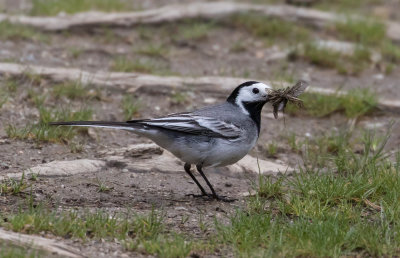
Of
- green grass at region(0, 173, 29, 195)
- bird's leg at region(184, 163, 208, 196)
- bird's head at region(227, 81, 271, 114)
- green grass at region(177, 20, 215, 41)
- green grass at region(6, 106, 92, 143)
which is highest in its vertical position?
bird's head at region(227, 81, 271, 114)

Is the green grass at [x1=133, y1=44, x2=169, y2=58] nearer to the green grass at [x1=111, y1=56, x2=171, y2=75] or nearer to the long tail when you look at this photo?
the green grass at [x1=111, y1=56, x2=171, y2=75]

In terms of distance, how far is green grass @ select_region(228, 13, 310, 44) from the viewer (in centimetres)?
1037

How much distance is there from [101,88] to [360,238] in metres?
4.30

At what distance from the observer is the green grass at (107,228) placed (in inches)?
170

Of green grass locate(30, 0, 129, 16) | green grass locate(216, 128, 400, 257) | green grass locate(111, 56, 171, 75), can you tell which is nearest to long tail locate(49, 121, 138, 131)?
green grass locate(216, 128, 400, 257)

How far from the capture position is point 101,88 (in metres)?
7.98

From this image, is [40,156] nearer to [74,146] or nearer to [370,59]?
[74,146]

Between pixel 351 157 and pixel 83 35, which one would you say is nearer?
pixel 351 157

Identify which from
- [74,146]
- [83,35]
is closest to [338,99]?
[74,146]

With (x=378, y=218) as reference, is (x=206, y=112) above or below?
above

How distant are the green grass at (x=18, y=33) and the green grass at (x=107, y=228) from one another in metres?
5.04

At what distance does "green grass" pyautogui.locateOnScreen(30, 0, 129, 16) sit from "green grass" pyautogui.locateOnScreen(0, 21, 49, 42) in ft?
2.79

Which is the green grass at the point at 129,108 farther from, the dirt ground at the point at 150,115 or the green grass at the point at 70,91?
the green grass at the point at 70,91

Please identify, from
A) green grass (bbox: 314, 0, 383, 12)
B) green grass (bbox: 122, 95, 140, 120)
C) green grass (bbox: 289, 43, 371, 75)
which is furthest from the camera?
green grass (bbox: 314, 0, 383, 12)
